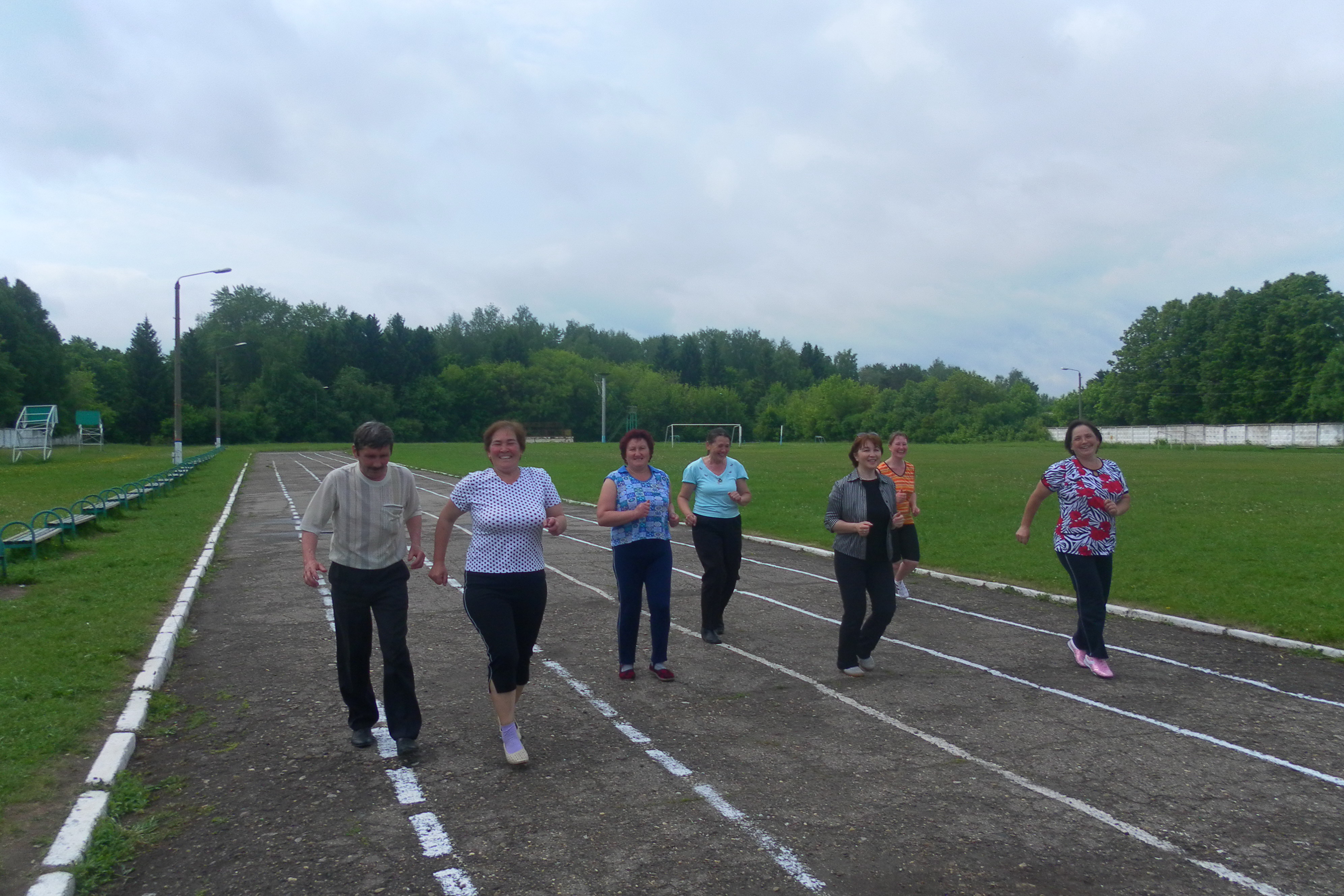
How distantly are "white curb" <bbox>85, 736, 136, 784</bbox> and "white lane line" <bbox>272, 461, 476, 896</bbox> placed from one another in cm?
130

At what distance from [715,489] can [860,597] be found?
1.84m

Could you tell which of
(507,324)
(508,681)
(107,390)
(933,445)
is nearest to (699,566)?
(508,681)

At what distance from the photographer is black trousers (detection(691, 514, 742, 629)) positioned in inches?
325

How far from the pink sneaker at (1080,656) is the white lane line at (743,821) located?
145 inches

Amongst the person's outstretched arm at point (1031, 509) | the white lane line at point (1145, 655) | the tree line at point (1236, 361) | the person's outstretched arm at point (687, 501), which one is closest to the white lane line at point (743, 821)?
the person's outstretched arm at point (687, 501)

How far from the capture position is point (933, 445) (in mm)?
88938

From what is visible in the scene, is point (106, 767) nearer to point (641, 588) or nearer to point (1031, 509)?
point (641, 588)

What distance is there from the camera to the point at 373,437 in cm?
532

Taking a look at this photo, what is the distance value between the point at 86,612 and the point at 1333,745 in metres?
10.0

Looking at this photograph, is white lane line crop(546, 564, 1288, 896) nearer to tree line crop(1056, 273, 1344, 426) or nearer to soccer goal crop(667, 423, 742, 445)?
tree line crop(1056, 273, 1344, 426)

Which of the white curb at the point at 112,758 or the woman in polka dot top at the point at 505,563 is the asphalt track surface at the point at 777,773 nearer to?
the white curb at the point at 112,758

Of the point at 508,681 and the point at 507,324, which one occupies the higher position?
the point at 507,324

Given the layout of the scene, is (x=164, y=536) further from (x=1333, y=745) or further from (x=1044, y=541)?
(x=1333, y=745)

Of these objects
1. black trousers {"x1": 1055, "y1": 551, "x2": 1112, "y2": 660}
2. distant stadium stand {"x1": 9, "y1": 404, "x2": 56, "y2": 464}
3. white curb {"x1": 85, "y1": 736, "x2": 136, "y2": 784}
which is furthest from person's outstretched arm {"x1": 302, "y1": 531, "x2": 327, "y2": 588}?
distant stadium stand {"x1": 9, "y1": 404, "x2": 56, "y2": 464}
